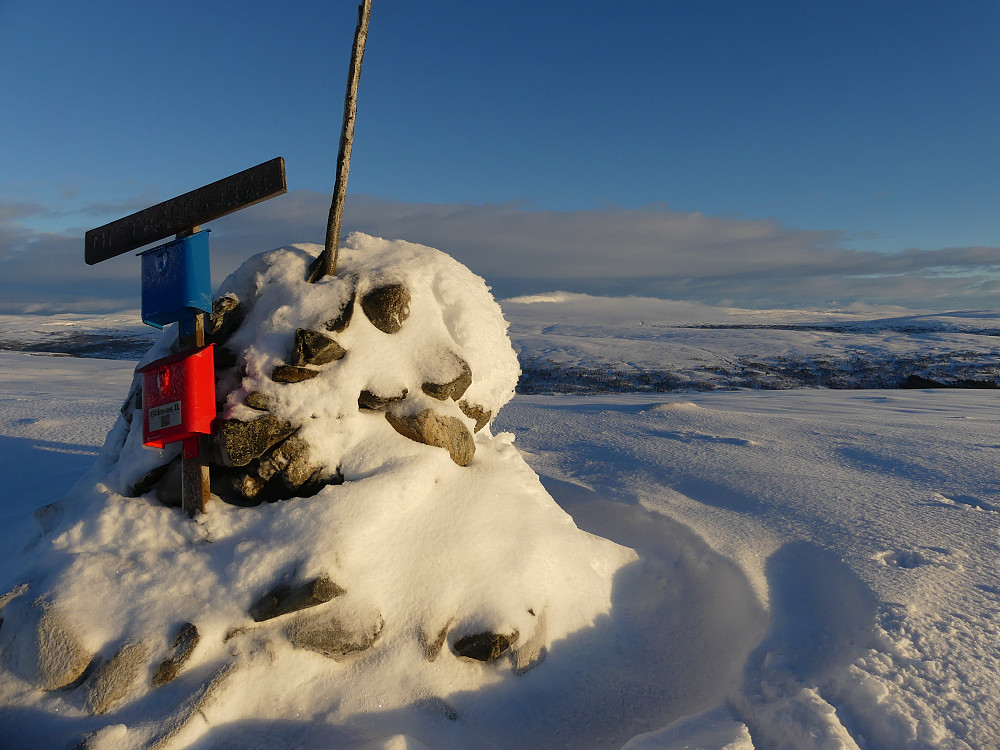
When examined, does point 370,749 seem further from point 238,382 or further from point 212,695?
point 238,382

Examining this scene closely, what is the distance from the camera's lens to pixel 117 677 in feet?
7.92

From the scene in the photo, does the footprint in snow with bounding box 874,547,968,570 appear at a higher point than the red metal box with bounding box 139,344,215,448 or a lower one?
lower

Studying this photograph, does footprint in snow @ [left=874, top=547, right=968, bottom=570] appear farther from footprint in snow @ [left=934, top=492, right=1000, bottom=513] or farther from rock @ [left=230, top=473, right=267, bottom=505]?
rock @ [left=230, top=473, right=267, bottom=505]

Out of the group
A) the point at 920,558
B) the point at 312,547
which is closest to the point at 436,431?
the point at 312,547

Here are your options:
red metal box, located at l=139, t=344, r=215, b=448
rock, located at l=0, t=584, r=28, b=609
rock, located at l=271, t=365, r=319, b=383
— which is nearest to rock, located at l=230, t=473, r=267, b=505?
red metal box, located at l=139, t=344, r=215, b=448

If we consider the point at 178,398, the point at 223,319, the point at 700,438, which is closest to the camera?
the point at 178,398

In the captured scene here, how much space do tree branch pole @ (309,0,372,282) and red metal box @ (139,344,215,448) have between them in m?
0.91

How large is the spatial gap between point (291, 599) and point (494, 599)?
3.04 ft

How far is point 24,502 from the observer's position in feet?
14.3

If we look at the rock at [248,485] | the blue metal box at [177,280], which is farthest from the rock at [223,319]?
the rock at [248,485]

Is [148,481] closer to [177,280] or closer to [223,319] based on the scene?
[223,319]

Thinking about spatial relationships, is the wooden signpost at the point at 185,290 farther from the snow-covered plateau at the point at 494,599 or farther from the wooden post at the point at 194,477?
the snow-covered plateau at the point at 494,599

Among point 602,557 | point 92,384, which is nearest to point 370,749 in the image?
point 602,557

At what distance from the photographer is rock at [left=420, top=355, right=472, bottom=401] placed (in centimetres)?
346
